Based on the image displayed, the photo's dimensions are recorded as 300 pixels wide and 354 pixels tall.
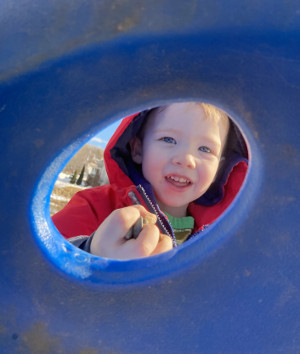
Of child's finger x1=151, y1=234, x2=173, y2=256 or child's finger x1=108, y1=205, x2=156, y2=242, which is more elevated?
child's finger x1=108, y1=205, x2=156, y2=242

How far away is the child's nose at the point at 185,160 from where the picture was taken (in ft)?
3.84

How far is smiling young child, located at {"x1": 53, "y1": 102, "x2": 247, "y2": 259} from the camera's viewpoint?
1175mm

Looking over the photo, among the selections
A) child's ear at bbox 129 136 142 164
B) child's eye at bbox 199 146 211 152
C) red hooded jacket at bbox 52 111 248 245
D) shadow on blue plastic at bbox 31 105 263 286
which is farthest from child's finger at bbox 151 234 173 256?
child's ear at bbox 129 136 142 164

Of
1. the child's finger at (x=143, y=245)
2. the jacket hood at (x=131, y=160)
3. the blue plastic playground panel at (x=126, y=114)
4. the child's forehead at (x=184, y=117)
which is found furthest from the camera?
the jacket hood at (x=131, y=160)

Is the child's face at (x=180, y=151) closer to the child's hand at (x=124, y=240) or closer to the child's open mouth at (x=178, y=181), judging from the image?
the child's open mouth at (x=178, y=181)

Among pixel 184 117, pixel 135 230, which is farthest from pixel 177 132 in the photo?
pixel 135 230

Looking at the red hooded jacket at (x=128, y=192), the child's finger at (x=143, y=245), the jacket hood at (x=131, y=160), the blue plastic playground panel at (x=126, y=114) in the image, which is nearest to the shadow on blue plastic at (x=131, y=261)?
the blue plastic playground panel at (x=126, y=114)

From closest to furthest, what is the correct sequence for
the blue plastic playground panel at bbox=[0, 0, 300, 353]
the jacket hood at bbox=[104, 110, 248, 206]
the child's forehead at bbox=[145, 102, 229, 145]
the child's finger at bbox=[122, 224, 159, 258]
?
1. the blue plastic playground panel at bbox=[0, 0, 300, 353]
2. the child's finger at bbox=[122, 224, 159, 258]
3. the child's forehead at bbox=[145, 102, 229, 145]
4. the jacket hood at bbox=[104, 110, 248, 206]

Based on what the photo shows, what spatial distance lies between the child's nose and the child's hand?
1.52 feet

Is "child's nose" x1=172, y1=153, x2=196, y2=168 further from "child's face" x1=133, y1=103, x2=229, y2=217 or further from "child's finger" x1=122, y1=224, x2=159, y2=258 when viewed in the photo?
"child's finger" x1=122, y1=224, x2=159, y2=258

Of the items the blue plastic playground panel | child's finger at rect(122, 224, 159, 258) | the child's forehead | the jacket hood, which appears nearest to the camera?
the blue plastic playground panel

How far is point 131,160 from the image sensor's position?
1368mm

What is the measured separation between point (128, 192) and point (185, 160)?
20cm

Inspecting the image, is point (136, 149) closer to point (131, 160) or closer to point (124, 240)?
point (131, 160)
